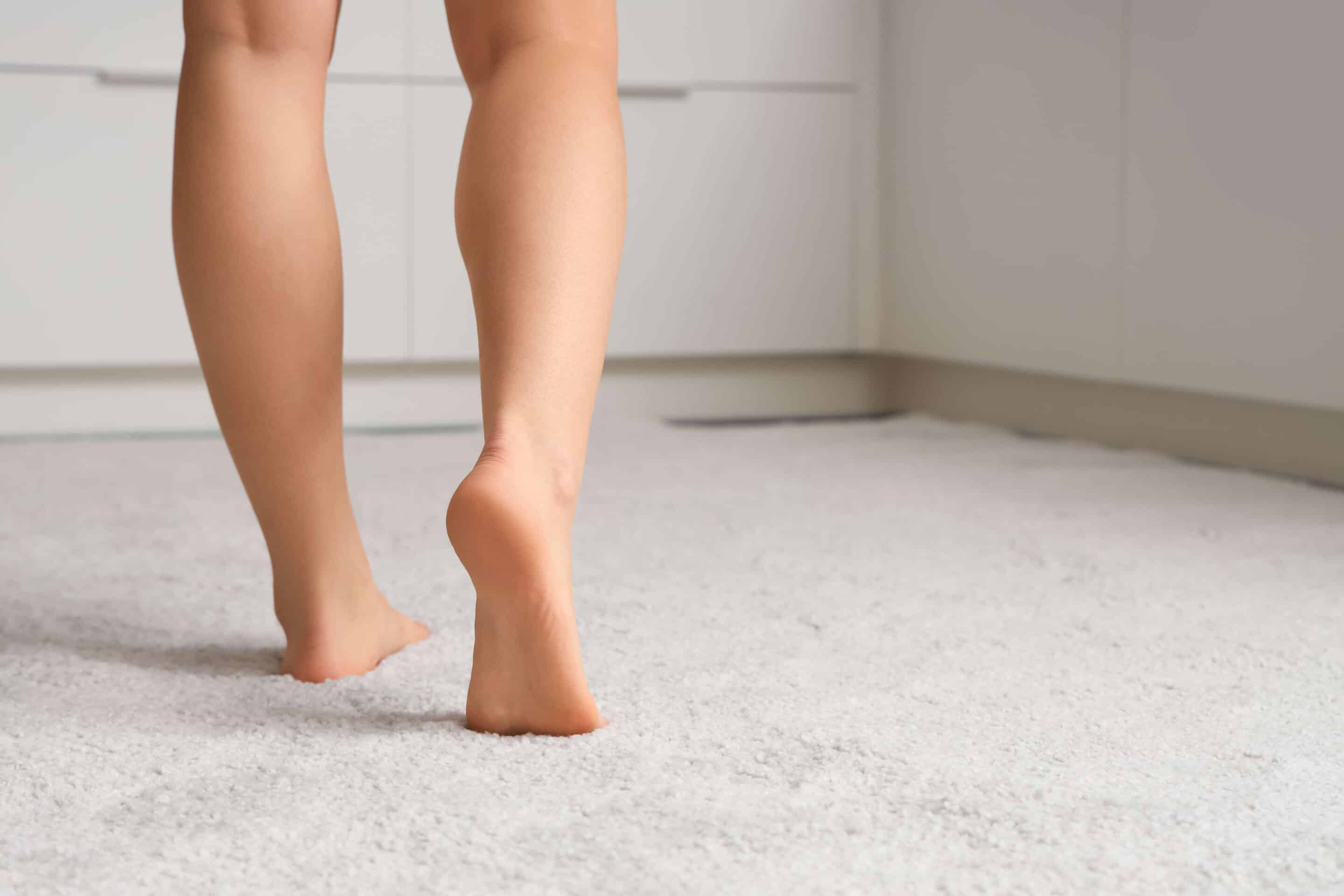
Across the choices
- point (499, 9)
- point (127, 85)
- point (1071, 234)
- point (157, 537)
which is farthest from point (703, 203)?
point (499, 9)

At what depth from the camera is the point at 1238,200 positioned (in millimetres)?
1746

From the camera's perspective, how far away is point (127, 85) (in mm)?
2303

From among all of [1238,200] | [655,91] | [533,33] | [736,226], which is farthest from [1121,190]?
[533,33]

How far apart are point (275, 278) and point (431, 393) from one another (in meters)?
1.67

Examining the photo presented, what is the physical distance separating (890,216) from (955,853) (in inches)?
84.0

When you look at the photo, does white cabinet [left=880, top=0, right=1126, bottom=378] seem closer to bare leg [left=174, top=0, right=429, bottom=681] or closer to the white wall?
the white wall

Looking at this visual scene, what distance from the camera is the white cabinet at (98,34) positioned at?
225cm

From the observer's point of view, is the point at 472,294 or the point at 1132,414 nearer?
the point at 472,294

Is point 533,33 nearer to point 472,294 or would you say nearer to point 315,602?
point 472,294

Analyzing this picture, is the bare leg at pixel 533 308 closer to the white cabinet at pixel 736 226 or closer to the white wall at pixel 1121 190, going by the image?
the white wall at pixel 1121 190

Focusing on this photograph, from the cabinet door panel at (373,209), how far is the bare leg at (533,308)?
5.28 ft

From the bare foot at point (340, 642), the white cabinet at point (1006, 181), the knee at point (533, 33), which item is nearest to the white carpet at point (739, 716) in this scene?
the bare foot at point (340, 642)

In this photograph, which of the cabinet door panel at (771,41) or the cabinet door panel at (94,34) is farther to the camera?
the cabinet door panel at (771,41)

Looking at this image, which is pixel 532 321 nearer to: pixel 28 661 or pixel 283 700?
pixel 283 700
